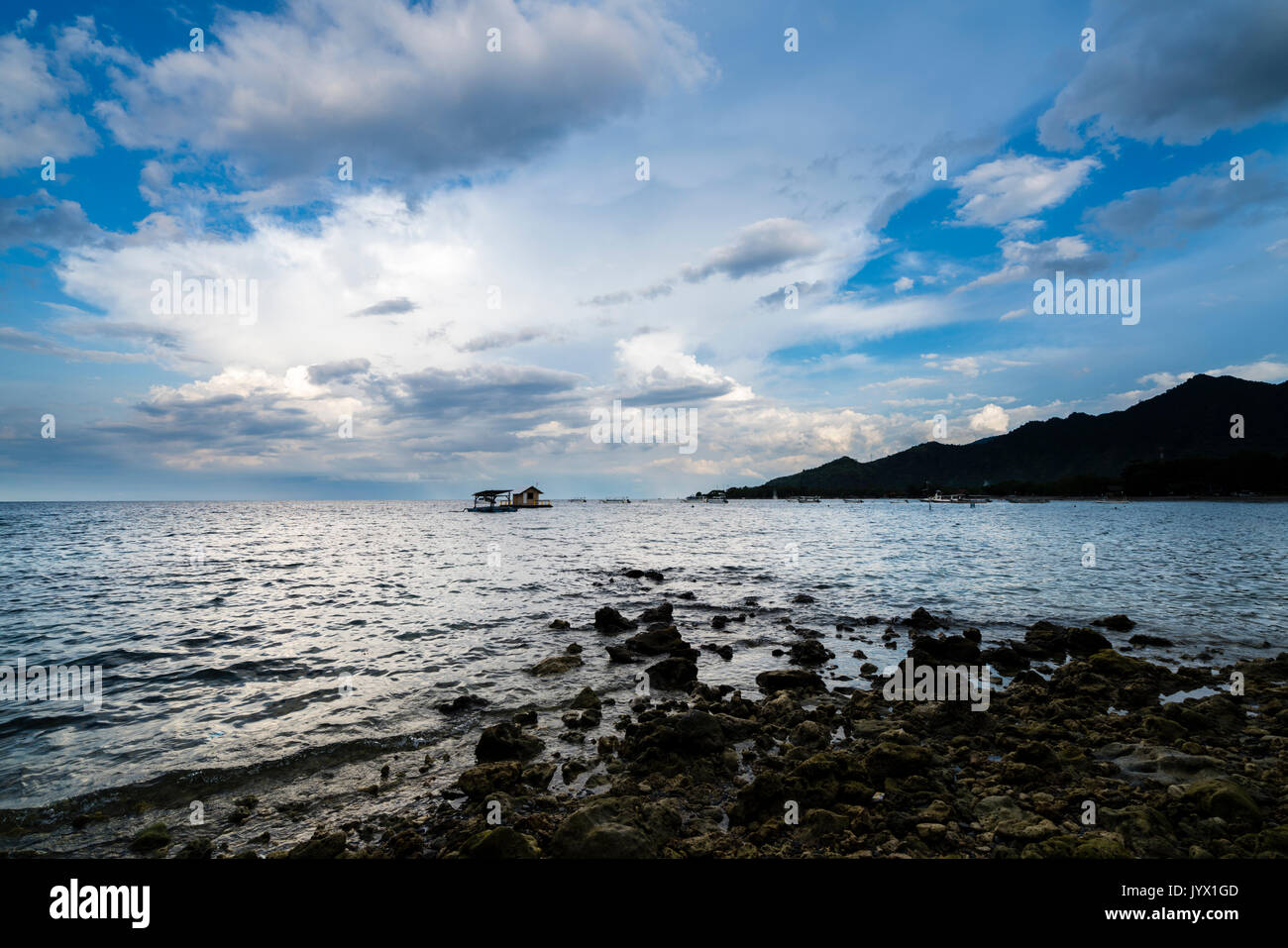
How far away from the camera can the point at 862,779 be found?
32.1 ft

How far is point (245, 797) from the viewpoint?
10148 millimetres

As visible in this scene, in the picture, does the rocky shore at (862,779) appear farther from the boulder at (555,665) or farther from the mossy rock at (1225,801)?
the boulder at (555,665)

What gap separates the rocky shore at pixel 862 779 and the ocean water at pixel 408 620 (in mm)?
2690

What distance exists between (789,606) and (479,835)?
962 inches

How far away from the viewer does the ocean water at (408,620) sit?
13.4 meters

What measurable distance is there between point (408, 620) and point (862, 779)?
22.5m

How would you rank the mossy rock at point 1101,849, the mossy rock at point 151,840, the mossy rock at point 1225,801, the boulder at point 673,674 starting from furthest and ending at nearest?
the boulder at point 673,674 < the mossy rock at point 151,840 < the mossy rock at point 1225,801 < the mossy rock at point 1101,849

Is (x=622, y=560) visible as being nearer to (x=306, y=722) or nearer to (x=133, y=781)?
(x=306, y=722)

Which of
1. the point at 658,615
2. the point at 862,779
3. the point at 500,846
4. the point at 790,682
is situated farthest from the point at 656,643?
the point at 500,846

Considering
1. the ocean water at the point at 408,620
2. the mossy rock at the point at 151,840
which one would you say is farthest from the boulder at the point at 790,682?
the mossy rock at the point at 151,840

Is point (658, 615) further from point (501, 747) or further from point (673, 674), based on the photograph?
point (501, 747)

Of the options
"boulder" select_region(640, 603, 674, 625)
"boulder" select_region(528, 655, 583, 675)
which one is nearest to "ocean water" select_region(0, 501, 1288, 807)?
"boulder" select_region(528, 655, 583, 675)

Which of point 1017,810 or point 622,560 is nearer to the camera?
point 1017,810

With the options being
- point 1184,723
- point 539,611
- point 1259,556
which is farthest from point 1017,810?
point 1259,556
